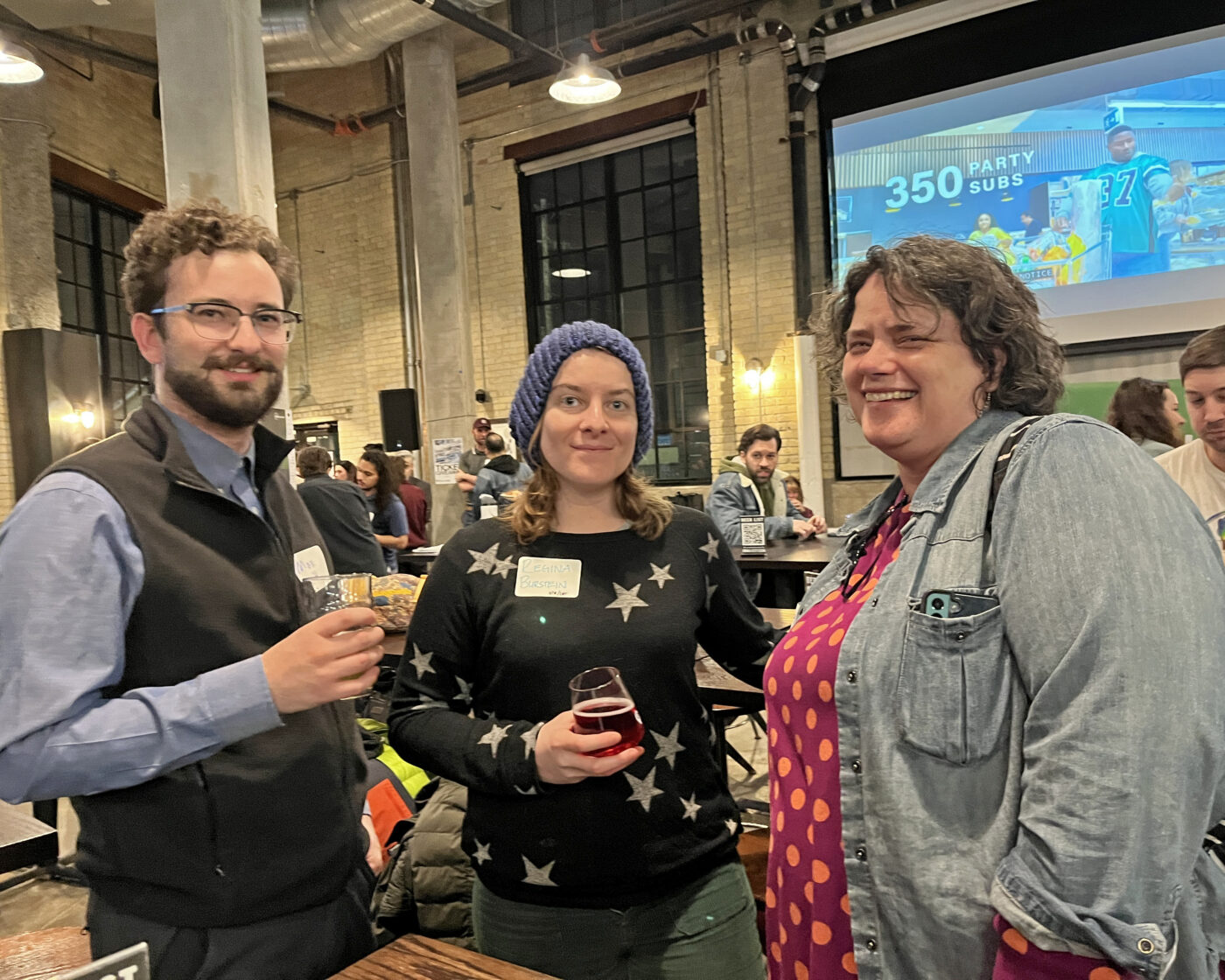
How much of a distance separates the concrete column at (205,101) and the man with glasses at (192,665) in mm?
3881

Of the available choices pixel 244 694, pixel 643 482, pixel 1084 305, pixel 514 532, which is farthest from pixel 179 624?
pixel 1084 305

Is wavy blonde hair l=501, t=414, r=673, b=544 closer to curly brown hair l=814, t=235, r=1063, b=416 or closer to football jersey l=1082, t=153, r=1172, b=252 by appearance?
curly brown hair l=814, t=235, r=1063, b=416

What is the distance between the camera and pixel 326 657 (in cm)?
111

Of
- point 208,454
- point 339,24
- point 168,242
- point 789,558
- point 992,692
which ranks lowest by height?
point 789,558

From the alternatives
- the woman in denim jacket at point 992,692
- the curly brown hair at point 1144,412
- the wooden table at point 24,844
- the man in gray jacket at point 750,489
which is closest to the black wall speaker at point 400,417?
the man in gray jacket at point 750,489

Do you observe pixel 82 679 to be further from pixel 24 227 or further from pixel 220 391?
pixel 24 227

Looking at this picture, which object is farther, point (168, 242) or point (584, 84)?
point (584, 84)

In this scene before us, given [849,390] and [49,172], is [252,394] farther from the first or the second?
[49,172]

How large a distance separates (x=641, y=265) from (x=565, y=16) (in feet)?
9.82

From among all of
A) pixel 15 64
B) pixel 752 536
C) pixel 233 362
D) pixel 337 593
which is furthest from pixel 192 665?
pixel 15 64

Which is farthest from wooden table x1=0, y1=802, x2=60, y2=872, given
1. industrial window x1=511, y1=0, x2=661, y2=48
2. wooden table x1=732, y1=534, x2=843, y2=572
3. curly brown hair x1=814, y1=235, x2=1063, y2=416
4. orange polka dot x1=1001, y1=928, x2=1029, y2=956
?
industrial window x1=511, y1=0, x2=661, y2=48

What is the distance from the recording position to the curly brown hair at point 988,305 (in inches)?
44.5

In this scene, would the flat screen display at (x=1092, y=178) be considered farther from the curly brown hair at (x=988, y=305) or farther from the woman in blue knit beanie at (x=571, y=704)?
the curly brown hair at (x=988, y=305)

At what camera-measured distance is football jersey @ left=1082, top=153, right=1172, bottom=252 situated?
6.90 m
